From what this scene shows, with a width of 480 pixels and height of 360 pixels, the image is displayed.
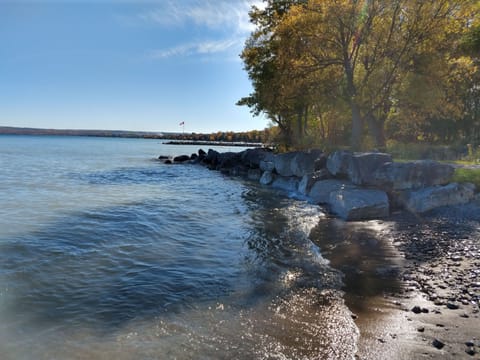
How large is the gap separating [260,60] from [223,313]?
102 feet

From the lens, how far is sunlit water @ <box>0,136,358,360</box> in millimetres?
5230

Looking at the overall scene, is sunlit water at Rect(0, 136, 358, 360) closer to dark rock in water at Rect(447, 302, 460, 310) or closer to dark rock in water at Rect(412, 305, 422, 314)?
dark rock in water at Rect(412, 305, 422, 314)

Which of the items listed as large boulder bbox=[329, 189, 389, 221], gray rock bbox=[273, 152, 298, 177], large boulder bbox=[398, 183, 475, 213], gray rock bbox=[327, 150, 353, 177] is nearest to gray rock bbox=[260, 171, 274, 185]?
gray rock bbox=[273, 152, 298, 177]

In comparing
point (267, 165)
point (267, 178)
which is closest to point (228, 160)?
point (267, 165)

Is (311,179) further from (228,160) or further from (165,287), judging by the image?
(228,160)

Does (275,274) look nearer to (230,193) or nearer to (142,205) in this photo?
(142,205)

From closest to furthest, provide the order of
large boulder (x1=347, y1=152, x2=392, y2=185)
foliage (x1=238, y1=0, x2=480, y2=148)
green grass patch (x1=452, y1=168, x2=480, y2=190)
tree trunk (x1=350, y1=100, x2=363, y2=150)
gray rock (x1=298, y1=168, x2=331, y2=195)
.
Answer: green grass patch (x1=452, y1=168, x2=480, y2=190) < large boulder (x1=347, y1=152, x2=392, y2=185) < gray rock (x1=298, y1=168, x2=331, y2=195) < foliage (x1=238, y1=0, x2=480, y2=148) < tree trunk (x1=350, y1=100, x2=363, y2=150)

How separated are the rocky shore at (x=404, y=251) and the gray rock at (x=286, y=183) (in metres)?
1.94

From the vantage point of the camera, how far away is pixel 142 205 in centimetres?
1667

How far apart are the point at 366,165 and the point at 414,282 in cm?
880

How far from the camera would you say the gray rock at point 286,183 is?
2212 centimetres

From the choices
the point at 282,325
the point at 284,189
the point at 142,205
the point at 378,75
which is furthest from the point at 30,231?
the point at 378,75

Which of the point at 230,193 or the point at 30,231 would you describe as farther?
the point at 230,193

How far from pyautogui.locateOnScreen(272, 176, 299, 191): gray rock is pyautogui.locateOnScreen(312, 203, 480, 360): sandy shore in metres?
Answer: 9.90
